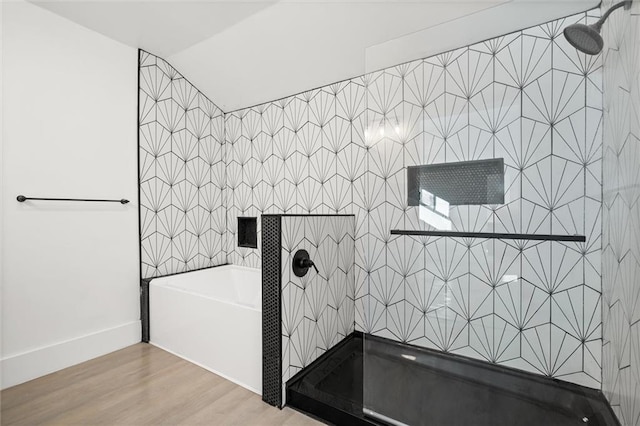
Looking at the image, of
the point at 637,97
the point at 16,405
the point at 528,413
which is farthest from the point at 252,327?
the point at 637,97

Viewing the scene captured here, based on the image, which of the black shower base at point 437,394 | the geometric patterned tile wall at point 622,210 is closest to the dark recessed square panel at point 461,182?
the geometric patterned tile wall at point 622,210

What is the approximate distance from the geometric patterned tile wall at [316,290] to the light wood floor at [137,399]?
287 millimetres

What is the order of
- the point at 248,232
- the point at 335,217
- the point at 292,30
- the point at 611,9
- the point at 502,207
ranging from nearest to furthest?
the point at 611,9, the point at 502,207, the point at 292,30, the point at 335,217, the point at 248,232

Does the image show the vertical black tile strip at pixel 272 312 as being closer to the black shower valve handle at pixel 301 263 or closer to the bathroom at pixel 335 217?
the bathroom at pixel 335 217

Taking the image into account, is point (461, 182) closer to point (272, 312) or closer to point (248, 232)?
point (272, 312)

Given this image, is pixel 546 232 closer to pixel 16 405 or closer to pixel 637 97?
pixel 637 97

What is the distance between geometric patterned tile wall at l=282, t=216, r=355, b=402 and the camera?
1.66 metres

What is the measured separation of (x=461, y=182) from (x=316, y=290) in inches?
40.8

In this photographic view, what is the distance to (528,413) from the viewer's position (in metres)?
1.36

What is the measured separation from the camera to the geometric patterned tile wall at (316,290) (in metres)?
1.66

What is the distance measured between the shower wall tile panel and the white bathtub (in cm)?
29

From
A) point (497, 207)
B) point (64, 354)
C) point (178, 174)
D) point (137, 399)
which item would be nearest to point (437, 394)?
point (497, 207)

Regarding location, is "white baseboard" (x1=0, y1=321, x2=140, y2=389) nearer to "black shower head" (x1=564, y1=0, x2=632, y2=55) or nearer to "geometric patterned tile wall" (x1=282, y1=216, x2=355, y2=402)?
"geometric patterned tile wall" (x1=282, y1=216, x2=355, y2=402)

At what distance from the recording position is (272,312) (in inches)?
64.2
